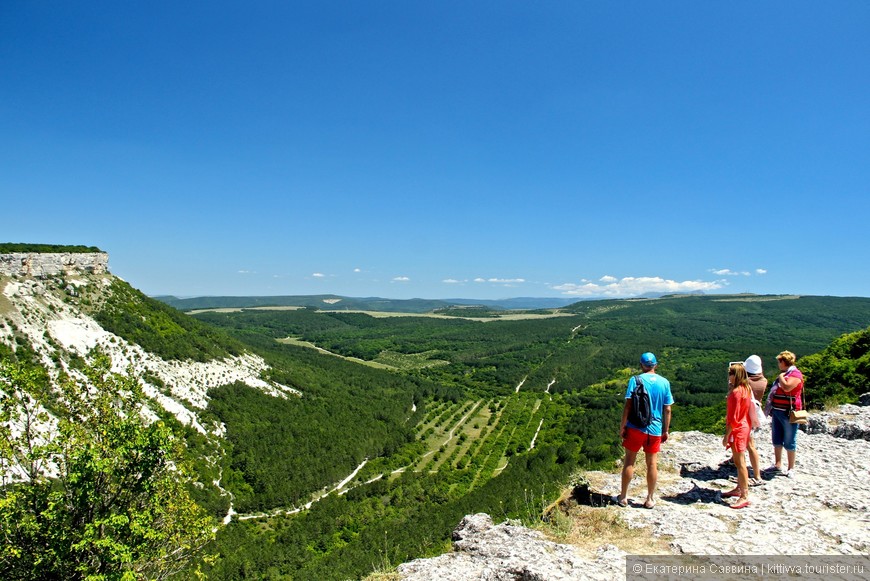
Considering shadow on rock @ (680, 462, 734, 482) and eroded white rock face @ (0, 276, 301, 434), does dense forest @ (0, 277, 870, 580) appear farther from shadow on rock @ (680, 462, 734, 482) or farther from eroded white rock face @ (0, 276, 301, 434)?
shadow on rock @ (680, 462, 734, 482)

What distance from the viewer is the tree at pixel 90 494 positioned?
34.3 ft

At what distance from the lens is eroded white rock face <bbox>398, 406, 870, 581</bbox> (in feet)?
22.0

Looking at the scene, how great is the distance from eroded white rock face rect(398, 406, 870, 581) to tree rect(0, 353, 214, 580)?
A: 8145 mm

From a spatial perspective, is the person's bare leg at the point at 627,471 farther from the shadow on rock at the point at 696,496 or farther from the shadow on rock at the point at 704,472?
the shadow on rock at the point at 704,472

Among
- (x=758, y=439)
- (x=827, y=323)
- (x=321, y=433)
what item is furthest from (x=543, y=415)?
(x=827, y=323)

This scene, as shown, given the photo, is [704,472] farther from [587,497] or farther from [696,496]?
[587,497]

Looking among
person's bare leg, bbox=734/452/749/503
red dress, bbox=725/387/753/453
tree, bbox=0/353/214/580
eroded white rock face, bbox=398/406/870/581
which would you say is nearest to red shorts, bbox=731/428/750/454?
red dress, bbox=725/387/753/453

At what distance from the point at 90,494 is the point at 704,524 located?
1396 cm

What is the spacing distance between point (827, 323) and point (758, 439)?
238m

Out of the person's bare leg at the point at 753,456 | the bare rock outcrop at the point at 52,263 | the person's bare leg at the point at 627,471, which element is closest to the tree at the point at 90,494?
the person's bare leg at the point at 627,471

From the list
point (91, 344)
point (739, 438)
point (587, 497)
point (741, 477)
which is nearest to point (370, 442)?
point (91, 344)

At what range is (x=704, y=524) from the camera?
25.2ft

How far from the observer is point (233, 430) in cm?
4841

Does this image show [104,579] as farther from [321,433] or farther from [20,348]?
[321,433]
